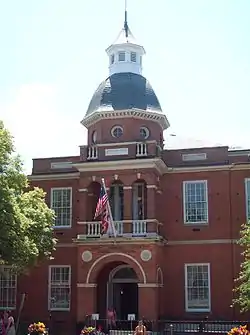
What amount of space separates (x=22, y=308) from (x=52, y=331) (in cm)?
259

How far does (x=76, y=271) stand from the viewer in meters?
35.4


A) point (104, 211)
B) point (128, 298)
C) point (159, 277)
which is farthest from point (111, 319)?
point (104, 211)

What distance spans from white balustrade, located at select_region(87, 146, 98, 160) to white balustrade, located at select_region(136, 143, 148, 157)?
243 cm

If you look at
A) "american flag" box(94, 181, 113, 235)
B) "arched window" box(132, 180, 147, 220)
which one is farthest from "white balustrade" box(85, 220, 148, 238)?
"arched window" box(132, 180, 147, 220)

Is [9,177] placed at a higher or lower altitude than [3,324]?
higher

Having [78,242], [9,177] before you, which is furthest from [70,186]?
[9,177]

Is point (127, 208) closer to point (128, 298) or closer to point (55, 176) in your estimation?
point (128, 298)

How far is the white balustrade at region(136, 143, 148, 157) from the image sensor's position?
1319 inches

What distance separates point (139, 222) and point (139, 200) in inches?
101

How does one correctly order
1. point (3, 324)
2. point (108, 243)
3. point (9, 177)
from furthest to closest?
1. point (108, 243)
2. point (3, 324)
3. point (9, 177)

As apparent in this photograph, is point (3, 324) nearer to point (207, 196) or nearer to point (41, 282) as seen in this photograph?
point (41, 282)

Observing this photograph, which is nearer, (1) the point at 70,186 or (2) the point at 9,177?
(2) the point at 9,177

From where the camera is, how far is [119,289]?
1391 inches

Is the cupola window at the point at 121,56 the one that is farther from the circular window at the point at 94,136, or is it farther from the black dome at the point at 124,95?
the circular window at the point at 94,136
